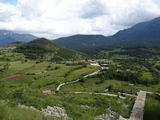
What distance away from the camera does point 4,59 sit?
164 meters

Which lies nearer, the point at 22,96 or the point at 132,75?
the point at 22,96

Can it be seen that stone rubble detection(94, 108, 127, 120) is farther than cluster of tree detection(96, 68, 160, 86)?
No

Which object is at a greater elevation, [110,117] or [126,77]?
[126,77]

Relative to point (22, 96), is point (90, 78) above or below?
below

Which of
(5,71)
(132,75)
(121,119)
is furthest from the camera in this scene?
(5,71)

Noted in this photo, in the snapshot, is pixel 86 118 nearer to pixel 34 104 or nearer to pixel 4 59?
pixel 34 104

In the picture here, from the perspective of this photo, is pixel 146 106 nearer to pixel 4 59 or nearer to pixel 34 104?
pixel 34 104

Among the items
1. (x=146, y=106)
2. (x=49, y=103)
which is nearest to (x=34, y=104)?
(x=49, y=103)

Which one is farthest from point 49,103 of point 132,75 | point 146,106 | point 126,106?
point 132,75

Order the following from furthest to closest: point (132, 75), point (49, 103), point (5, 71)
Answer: point (5, 71) → point (132, 75) → point (49, 103)

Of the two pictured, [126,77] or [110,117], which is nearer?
[110,117]

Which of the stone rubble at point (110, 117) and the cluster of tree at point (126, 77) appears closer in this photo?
the stone rubble at point (110, 117)

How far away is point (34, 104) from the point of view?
2156 centimetres

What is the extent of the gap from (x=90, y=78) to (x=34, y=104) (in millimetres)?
59454
